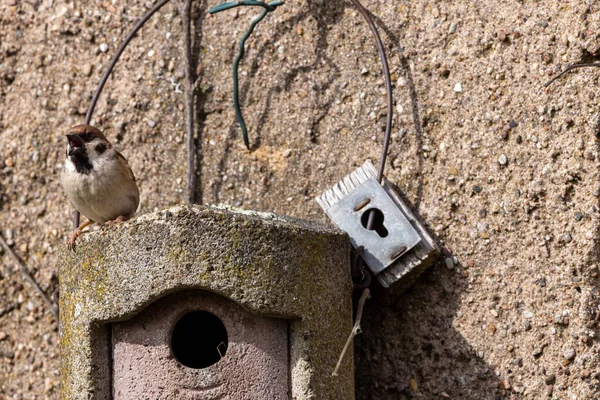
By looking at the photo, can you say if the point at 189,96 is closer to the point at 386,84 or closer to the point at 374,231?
the point at 386,84

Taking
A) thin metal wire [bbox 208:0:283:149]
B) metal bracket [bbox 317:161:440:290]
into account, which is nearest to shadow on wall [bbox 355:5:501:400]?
metal bracket [bbox 317:161:440:290]

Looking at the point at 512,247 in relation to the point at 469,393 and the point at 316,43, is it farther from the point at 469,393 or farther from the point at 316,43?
the point at 316,43

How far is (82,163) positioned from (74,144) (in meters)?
0.09

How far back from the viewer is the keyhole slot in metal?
382cm

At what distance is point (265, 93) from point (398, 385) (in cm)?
134

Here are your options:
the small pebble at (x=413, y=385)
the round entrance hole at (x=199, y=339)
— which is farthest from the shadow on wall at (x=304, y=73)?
the small pebble at (x=413, y=385)

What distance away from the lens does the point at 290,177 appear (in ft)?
13.9

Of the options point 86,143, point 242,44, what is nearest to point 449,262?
point 242,44

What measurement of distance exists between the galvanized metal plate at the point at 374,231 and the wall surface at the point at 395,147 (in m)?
0.24

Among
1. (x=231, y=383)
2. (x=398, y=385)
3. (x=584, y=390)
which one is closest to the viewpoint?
(x=231, y=383)

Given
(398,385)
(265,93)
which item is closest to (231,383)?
(398,385)

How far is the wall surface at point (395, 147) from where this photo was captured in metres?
3.73

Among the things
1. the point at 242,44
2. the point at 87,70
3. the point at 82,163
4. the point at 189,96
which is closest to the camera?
the point at 82,163

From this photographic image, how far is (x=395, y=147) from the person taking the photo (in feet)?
13.4
